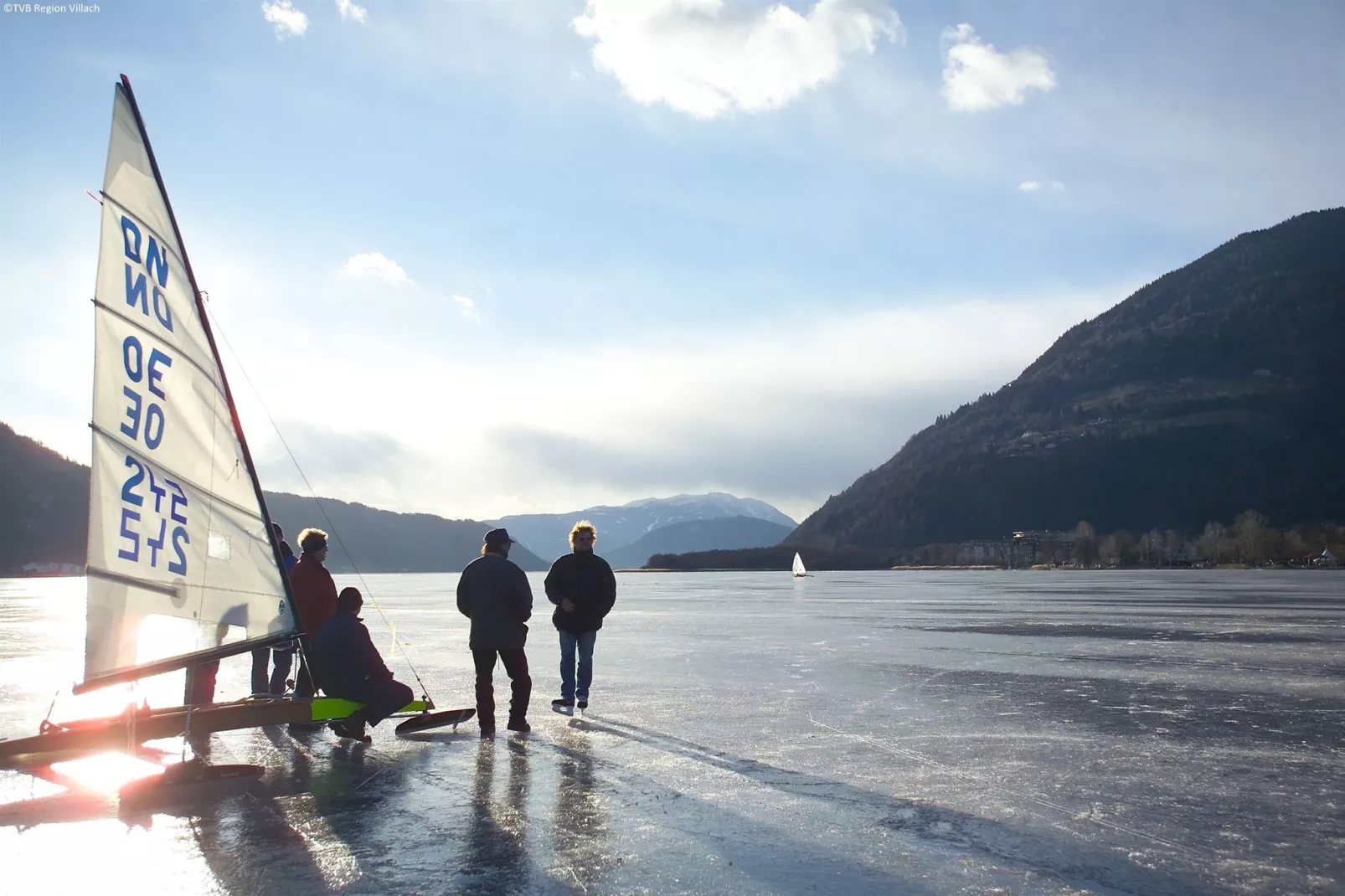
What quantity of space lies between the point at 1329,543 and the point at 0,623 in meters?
186

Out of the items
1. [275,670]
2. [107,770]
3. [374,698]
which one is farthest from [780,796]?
[275,670]

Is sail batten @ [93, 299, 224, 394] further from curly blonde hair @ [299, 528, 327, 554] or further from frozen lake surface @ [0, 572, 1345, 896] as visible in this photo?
frozen lake surface @ [0, 572, 1345, 896]

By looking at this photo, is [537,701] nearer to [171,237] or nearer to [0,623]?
[171,237]

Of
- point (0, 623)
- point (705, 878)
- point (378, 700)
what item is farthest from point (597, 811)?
point (0, 623)

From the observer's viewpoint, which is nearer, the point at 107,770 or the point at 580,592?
the point at 107,770

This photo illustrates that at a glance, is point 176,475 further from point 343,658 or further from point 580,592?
point 580,592

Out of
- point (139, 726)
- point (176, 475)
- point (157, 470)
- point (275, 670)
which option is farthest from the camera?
point (275, 670)

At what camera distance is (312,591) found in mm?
11227

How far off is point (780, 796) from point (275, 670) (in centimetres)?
793

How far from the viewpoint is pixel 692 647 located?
2052 centimetres

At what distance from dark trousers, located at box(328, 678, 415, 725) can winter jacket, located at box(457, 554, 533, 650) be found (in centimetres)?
100

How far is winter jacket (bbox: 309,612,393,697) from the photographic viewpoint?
31.8ft

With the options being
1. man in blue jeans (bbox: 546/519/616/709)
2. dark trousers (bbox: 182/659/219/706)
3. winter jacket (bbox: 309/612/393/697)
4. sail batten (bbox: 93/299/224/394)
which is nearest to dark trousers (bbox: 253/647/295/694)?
dark trousers (bbox: 182/659/219/706)

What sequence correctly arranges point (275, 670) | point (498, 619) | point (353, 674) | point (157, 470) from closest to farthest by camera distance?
point (157, 470), point (353, 674), point (498, 619), point (275, 670)
